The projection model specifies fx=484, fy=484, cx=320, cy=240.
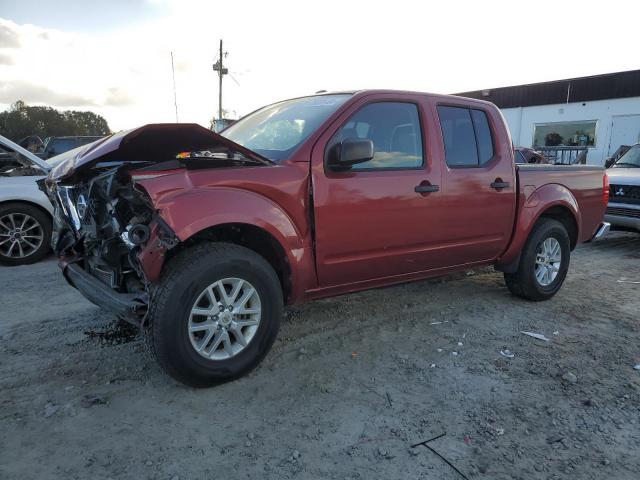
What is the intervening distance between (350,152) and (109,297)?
180cm

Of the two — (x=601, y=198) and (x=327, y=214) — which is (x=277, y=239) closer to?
(x=327, y=214)

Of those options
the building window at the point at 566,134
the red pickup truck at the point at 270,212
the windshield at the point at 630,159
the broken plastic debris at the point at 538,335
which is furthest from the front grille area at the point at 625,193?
the building window at the point at 566,134

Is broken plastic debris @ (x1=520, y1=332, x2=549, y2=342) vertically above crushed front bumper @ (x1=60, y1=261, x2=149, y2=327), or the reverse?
crushed front bumper @ (x1=60, y1=261, x2=149, y2=327)

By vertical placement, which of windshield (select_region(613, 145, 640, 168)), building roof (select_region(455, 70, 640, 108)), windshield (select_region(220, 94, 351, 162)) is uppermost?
building roof (select_region(455, 70, 640, 108))

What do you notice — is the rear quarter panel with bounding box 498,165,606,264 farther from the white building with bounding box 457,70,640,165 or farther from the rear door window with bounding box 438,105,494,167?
the white building with bounding box 457,70,640,165

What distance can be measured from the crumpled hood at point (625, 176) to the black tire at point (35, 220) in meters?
8.59

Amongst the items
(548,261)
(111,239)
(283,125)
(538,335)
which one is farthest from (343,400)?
(548,261)

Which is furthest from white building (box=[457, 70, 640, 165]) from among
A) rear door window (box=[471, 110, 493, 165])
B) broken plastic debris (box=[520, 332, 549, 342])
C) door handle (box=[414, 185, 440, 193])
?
door handle (box=[414, 185, 440, 193])

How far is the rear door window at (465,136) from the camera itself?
4.12 metres

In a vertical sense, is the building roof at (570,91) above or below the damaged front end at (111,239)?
above

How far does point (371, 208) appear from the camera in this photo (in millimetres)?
3545

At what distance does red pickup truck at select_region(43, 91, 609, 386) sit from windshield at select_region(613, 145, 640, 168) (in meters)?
5.80

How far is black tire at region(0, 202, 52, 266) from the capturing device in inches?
238

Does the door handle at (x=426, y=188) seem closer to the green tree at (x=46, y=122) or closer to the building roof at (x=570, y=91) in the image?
the building roof at (x=570, y=91)
